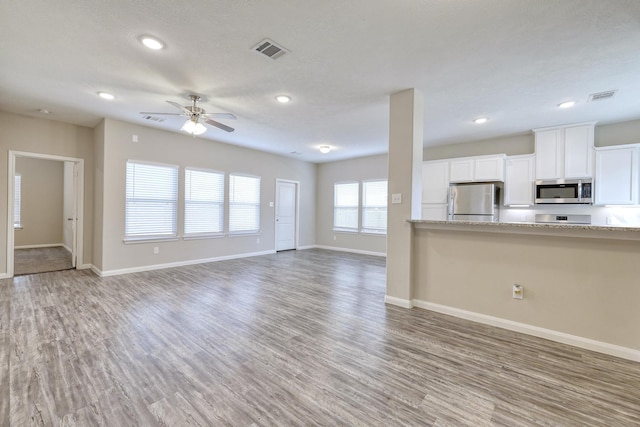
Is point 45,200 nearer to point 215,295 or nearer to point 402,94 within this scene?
point 215,295

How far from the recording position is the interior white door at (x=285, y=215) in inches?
308

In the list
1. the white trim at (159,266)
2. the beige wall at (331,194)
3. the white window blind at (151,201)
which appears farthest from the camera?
the beige wall at (331,194)

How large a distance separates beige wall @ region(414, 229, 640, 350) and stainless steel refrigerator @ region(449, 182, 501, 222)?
8.22ft

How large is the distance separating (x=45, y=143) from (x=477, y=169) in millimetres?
8082

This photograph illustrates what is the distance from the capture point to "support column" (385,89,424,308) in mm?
3400

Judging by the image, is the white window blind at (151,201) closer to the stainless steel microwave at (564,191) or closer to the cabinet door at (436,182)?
the cabinet door at (436,182)

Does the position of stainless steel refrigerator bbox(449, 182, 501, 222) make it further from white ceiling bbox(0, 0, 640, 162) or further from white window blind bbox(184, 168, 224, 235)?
white window blind bbox(184, 168, 224, 235)

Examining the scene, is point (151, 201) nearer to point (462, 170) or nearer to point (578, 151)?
point (462, 170)

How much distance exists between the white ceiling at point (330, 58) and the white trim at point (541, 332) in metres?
2.68

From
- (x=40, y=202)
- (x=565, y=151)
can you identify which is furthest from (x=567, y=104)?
(x=40, y=202)

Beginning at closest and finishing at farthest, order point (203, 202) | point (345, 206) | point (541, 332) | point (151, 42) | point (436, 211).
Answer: point (151, 42), point (541, 332), point (436, 211), point (203, 202), point (345, 206)

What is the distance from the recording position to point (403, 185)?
3.45 m

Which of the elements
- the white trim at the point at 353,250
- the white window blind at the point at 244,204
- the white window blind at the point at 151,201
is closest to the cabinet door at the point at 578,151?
the white trim at the point at 353,250

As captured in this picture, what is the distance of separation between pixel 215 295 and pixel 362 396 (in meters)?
2.68
